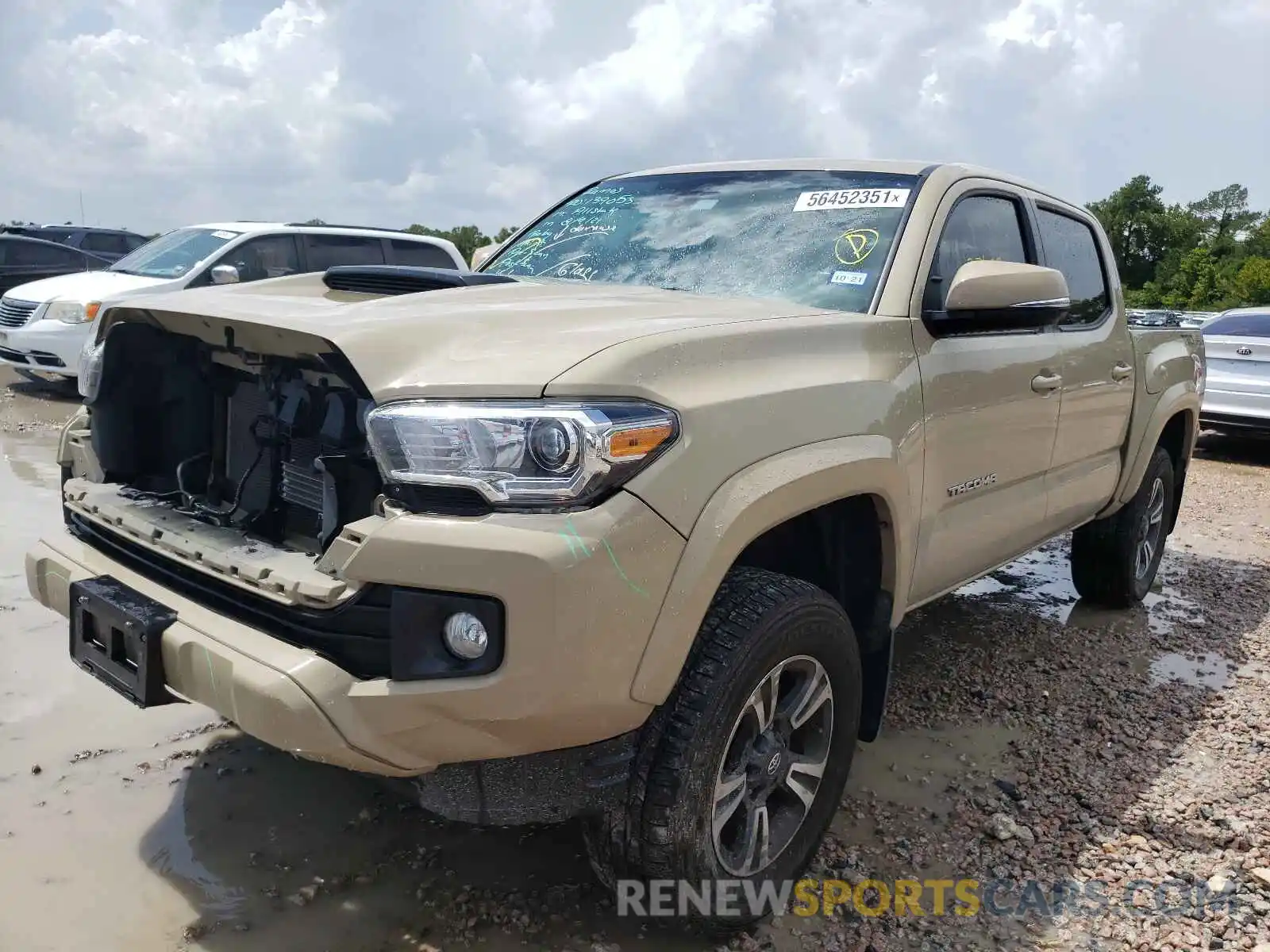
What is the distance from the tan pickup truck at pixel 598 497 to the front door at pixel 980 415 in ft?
0.05

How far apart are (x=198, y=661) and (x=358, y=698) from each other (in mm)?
395

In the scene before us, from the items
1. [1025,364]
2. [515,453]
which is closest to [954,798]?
[1025,364]

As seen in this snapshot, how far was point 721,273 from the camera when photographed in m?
3.00

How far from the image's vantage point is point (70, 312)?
8836mm

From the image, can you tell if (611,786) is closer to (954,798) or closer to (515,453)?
(515,453)

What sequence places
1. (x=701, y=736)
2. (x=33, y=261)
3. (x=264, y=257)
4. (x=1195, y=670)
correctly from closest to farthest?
(x=701, y=736), (x=1195, y=670), (x=264, y=257), (x=33, y=261)

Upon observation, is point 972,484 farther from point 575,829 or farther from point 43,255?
point 43,255

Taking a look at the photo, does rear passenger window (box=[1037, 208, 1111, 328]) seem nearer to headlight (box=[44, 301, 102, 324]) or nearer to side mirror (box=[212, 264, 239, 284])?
side mirror (box=[212, 264, 239, 284])

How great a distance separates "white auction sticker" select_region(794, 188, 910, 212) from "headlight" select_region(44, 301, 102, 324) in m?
7.65

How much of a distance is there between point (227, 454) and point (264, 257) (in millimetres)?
7399

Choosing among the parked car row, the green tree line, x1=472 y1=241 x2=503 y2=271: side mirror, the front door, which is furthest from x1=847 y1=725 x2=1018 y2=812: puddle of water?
the green tree line

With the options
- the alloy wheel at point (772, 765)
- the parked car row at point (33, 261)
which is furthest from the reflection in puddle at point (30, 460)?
the parked car row at point (33, 261)

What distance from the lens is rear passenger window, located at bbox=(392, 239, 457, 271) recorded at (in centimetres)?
1012

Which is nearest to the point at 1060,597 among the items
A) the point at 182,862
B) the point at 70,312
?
the point at 182,862
